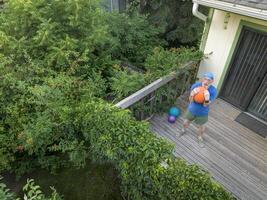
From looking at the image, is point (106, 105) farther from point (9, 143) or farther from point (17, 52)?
point (17, 52)

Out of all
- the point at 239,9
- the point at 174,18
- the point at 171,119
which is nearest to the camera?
the point at 239,9

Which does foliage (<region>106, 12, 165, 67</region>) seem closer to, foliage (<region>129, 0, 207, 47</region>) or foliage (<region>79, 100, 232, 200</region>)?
foliage (<region>129, 0, 207, 47</region>)

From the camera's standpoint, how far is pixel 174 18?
6797mm

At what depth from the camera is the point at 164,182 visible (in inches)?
106

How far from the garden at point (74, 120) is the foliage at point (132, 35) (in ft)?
1.99

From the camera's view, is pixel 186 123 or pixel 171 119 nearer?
pixel 186 123

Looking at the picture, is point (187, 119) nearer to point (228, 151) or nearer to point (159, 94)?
point (159, 94)

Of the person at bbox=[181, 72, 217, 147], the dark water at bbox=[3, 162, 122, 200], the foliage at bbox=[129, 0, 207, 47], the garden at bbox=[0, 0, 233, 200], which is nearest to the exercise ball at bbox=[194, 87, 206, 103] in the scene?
the person at bbox=[181, 72, 217, 147]

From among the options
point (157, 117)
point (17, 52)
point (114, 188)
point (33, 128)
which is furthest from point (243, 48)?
point (17, 52)

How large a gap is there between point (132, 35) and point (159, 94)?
9.07 ft

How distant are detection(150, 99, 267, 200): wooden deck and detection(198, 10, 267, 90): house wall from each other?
39.2 inches

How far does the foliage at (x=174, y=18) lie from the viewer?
6539 millimetres

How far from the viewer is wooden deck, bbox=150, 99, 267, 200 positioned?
3.74 m

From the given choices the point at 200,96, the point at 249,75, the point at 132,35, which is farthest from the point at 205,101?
the point at 132,35
